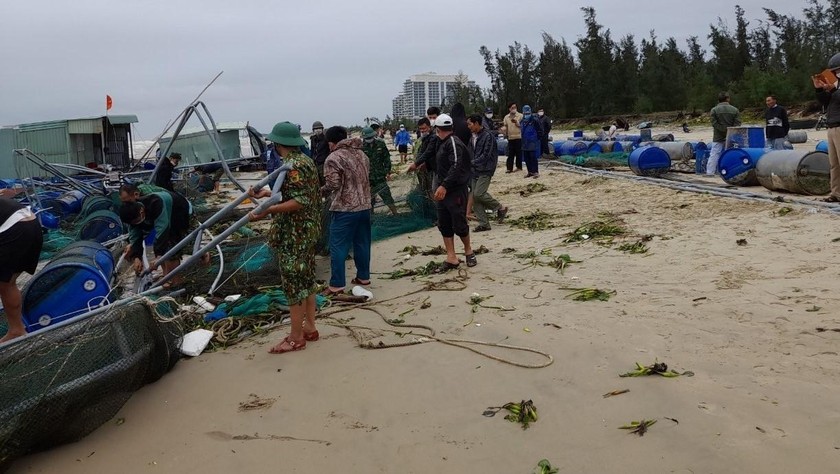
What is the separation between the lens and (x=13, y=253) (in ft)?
15.1

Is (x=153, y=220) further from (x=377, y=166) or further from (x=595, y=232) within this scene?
(x=595, y=232)

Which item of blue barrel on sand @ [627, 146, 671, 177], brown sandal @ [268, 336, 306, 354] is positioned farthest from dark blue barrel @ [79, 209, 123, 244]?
blue barrel on sand @ [627, 146, 671, 177]

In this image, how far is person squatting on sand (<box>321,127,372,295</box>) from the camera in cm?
563

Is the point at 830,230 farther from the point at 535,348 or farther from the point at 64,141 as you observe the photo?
the point at 64,141

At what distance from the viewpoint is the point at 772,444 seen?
2.71 meters

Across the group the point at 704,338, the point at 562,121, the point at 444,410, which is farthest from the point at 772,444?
the point at 562,121

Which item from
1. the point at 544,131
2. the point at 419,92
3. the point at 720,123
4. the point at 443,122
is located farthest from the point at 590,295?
the point at 419,92

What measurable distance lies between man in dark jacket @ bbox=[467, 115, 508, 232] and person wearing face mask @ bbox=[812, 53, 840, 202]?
13.1 feet

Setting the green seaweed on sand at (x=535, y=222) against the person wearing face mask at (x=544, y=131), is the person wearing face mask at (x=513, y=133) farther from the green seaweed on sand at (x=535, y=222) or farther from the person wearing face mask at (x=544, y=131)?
the green seaweed on sand at (x=535, y=222)

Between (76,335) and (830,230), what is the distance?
661 centimetres

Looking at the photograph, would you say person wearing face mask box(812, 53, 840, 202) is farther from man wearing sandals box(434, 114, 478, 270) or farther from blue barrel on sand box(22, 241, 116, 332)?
blue barrel on sand box(22, 241, 116, 332)

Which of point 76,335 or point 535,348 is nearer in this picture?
point 76,335

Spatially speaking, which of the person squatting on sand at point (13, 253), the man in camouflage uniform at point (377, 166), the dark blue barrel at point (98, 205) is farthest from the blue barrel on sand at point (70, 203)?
the person squatting on sand at point (13, 253)

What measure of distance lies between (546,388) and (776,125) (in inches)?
399
